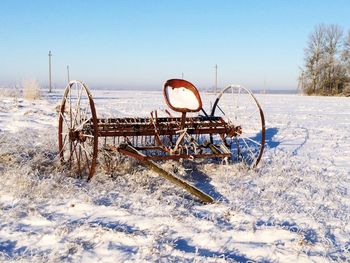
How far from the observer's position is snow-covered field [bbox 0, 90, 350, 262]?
2721 mm

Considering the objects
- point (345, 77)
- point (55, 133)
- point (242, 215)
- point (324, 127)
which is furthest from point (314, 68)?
point (242, 215)

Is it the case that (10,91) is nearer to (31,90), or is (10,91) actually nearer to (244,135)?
(31,90)

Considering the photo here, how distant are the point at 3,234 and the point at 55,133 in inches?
188

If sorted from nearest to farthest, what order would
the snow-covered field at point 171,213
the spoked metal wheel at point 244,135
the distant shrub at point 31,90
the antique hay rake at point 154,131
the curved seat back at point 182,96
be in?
the snow-covered field at point 171,213, the antique hay rake at point 154,131, the curved seat back at point 182,96, the spoked metal wheel at point 244,135, the distant shrub at point 31,90

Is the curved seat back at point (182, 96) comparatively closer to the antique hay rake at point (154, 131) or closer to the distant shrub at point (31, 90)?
the antique hay rake at point (154, 131)

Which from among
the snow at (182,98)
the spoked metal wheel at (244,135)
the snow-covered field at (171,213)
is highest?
the snow at (182,98)

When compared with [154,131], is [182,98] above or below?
above

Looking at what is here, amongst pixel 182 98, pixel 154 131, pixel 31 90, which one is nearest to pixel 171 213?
pixel 154 131

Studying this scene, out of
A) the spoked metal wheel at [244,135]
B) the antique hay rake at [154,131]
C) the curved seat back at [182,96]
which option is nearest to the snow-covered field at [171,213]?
the antique hay rake at [154,131]

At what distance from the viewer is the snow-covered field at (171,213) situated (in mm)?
2721

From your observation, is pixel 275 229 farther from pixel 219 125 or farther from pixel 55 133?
pixel 55 133

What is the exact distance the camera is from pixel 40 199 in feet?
12.2

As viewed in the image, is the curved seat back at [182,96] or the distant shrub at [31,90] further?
the distant shrub at [31,90]

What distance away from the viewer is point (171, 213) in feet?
11.4
